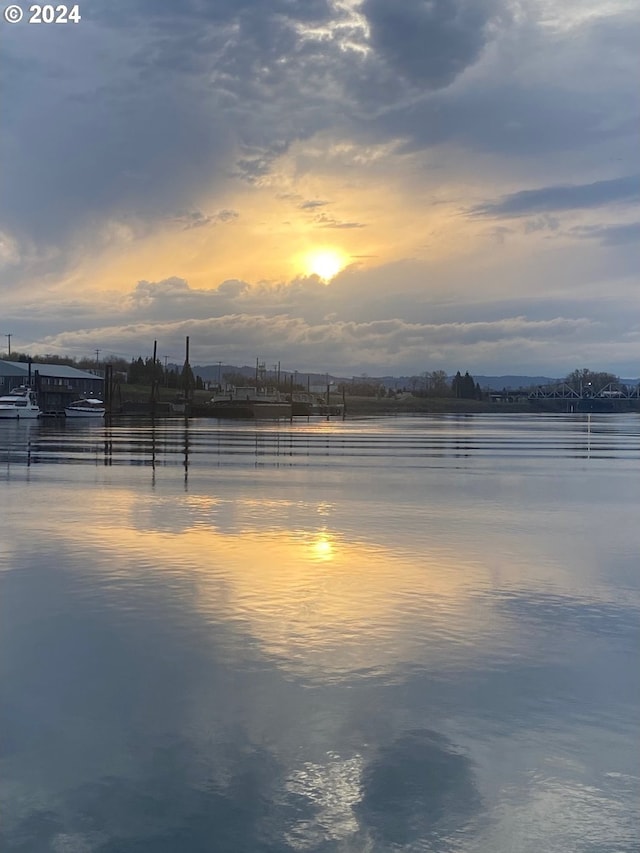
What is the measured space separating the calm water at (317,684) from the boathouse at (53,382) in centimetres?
9037

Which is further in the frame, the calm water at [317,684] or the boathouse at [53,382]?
the boathouse at [53,382]

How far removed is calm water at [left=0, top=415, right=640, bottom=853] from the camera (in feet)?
15.5

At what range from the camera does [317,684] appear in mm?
6609

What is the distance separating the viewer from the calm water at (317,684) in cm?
474

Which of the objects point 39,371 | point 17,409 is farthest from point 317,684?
point 39,371

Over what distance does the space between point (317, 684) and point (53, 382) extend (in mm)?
111993

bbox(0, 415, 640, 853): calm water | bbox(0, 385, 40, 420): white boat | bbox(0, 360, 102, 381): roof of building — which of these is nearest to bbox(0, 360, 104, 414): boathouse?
bbox(0, 360, 102, 381): roof of building

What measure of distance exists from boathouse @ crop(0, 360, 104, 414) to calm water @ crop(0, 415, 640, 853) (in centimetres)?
9037

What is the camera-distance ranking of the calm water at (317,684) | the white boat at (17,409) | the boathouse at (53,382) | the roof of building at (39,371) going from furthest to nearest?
the roof of building at (39,371) < the boathouse at (53,382) < the white boat at (17,409) < the calm water at (317,684)

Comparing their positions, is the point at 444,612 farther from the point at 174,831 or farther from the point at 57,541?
the point at 57,541

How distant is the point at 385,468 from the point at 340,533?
12.5 metres

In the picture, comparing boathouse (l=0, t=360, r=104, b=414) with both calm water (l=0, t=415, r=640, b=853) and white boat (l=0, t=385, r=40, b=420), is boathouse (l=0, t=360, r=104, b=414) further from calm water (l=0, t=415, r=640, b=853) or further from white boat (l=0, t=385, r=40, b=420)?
calm water (l=0, t=415, r=640, b=853)

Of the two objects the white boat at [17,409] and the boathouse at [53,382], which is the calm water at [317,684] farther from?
the boathouse at [53,382]

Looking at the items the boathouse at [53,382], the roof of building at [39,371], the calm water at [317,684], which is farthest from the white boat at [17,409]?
the calm water at [317,684]
